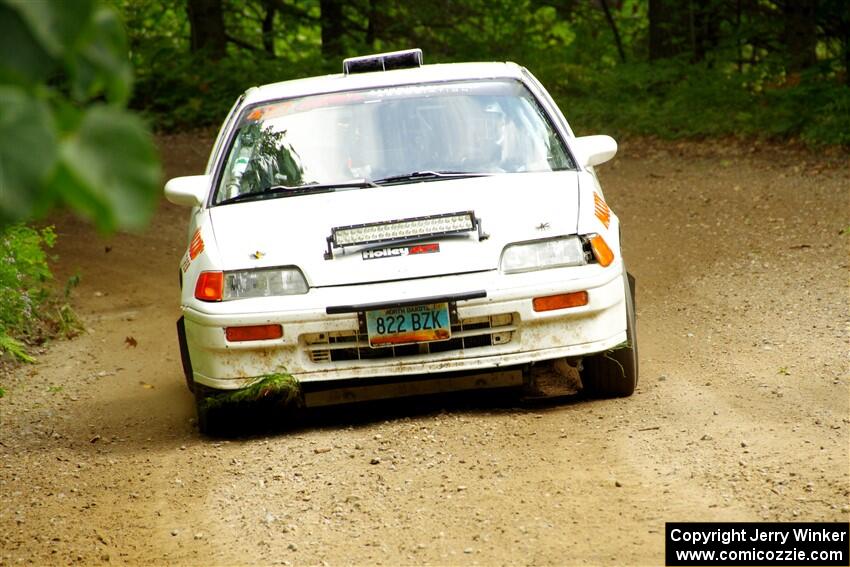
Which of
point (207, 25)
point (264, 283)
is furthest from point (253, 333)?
point (207, 25)

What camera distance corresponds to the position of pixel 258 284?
217 inches

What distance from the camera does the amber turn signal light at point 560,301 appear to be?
541 centimetres

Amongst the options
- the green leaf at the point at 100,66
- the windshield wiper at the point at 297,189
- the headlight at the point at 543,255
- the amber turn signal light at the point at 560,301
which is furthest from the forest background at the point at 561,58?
the green leaf at the point at 100,66

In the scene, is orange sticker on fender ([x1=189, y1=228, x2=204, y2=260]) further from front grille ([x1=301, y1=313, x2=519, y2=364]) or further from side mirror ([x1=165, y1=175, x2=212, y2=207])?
front grille ([x1=301, y1=313, x2=519, y2=364])

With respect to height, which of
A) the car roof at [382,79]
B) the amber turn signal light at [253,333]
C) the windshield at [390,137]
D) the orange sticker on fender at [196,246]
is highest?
the car roof at [382,79]

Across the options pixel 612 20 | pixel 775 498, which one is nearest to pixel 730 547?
pixel 775 498

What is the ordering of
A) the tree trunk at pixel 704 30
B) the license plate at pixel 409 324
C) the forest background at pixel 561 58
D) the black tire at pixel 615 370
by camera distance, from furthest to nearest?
the tree trunk at pixel 704 30
the forest background at pixel 561 58
the black tire at pixel 615 370
the license plate at pixel 409 324

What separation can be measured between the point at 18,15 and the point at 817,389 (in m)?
5.29

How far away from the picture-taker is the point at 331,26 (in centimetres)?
2255

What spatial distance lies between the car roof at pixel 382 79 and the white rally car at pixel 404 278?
→ 2.51 feet

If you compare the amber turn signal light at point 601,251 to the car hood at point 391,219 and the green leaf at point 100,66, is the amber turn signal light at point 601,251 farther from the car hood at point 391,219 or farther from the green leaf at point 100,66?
the green leaf at point 100,66

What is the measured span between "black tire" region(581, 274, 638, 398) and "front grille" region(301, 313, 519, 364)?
1.96ft

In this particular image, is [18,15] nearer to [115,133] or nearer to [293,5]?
[115,133]

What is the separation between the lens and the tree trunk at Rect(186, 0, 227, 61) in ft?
74.7
